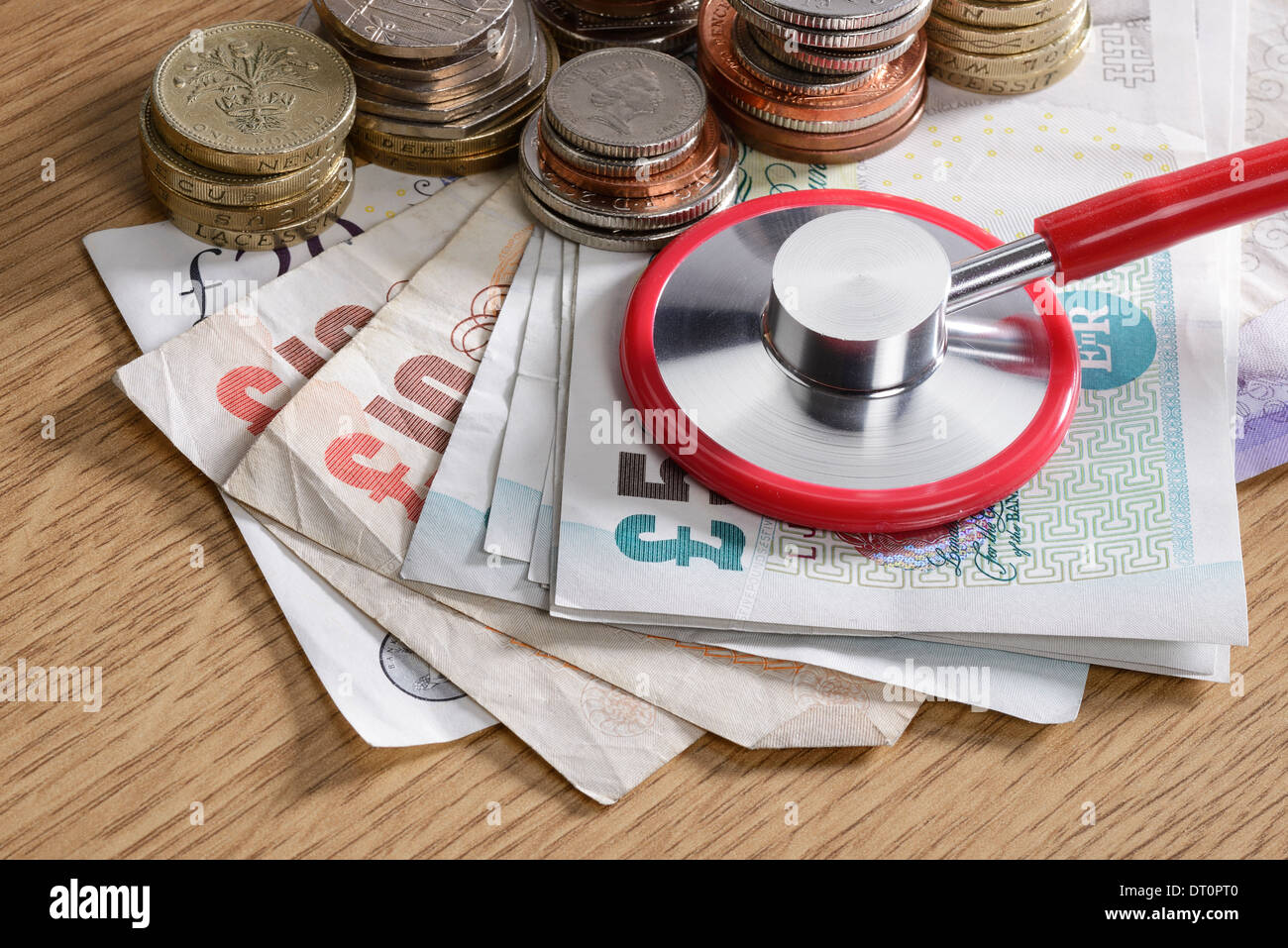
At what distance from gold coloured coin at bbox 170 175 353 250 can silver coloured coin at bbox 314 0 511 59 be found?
8 centimetres

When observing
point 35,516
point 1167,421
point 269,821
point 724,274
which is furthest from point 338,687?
point 1167,421

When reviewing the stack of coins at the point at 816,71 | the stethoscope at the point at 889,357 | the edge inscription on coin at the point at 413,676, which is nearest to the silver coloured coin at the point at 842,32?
the stack of coins at the point at 816,71

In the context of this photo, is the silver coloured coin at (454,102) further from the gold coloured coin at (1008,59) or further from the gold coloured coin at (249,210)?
the gold coloured coin at (1008,59)

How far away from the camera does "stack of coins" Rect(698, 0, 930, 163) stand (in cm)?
70

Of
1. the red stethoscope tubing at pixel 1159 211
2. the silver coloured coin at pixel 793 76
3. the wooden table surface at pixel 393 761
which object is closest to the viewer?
the wooden table surface at pixel 393 761

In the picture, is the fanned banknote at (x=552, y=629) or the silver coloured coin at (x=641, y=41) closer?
the fanned banknote at (x=552, y=629)

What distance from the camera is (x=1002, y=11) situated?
77 centimetres

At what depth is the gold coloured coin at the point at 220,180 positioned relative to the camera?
69cm

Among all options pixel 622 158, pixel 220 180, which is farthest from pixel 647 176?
pixel 220 180

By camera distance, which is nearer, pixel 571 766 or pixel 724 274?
pixel 571 766

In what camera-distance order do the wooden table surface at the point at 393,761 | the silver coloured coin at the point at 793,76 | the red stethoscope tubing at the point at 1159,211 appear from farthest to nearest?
the silver coloured coin at the point at 793,76 → the red stethoscope tubing at the point at 1159,211 → the wooden table surface at the point at 393,761

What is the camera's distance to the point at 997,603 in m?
0.59

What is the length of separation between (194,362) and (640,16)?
0.34 m

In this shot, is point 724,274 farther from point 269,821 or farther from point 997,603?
point 269,821
